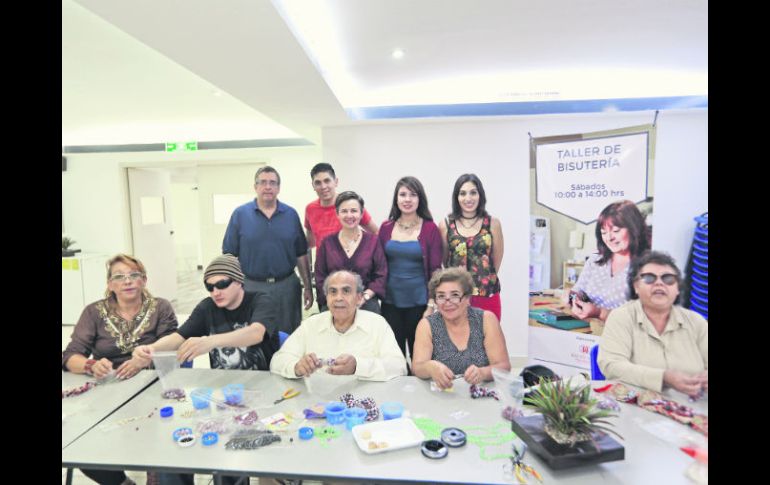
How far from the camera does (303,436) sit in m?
1.75

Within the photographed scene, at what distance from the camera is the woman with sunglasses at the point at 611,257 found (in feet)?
7.91

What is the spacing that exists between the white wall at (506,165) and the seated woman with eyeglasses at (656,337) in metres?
2.57

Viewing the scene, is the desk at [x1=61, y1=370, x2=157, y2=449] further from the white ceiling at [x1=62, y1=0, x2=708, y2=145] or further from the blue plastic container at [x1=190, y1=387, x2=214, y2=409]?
the white ceiling at [x1=62, y1=0, x2=708, y2=145]

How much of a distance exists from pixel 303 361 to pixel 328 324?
32 centimetres

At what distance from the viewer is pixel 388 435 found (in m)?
1.74

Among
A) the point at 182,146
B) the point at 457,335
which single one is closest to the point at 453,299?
the point at 457,335

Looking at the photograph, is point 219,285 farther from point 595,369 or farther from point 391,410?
point 595,369

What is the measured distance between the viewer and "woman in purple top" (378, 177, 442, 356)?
3.34m

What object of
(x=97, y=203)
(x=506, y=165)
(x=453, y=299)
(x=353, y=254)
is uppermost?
(x=506, y=165)

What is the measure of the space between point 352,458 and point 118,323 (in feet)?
5.88

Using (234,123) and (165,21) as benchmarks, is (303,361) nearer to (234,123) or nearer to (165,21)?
(165,21)

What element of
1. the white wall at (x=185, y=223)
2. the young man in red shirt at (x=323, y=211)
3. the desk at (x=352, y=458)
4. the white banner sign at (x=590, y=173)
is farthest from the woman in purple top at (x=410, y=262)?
the white wall at (x=185, y=223)

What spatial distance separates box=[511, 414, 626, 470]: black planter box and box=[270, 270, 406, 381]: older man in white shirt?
903 millimetres
